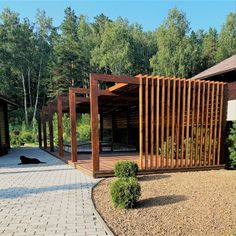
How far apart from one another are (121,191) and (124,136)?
38.1ft

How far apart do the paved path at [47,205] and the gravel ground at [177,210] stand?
0.34 m

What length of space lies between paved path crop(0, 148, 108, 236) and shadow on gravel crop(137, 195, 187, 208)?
3.17 feet

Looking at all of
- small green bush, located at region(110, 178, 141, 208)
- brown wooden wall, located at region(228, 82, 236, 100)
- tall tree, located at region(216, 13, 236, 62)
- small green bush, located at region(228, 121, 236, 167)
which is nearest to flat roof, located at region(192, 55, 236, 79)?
brown wooden wall, located at region(228, 82, 236, 100)

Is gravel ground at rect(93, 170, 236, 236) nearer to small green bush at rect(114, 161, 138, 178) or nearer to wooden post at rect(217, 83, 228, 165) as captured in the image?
small green bush at rect(114, 161, 138, 178)

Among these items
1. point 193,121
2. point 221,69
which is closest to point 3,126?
point 193,121

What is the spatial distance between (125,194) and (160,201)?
0.78m

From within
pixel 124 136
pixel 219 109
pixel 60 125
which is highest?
pixel 219 109

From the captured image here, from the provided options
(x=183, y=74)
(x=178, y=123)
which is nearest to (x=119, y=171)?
(x=178, y=123)

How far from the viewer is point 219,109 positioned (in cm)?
855

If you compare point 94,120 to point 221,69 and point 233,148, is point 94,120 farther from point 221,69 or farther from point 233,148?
point 221,69

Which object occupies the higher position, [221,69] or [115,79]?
[221,69]

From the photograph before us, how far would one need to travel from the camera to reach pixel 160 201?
4.92 meters

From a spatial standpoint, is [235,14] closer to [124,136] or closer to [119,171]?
[124,136]

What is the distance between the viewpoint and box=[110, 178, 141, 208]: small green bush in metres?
4.59
